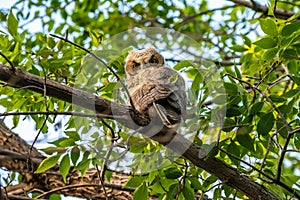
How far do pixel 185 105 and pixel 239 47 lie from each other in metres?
0.71

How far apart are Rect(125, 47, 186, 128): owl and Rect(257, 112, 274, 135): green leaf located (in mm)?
279

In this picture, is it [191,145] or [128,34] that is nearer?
[191,145]

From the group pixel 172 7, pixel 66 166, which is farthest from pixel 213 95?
pixel 172 7

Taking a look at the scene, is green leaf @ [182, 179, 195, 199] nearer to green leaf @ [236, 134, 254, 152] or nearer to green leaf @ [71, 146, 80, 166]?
green leaf @ [236, 134, 254, 152]

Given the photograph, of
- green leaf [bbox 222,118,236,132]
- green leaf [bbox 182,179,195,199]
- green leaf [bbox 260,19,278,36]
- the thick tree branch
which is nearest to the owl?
green leaf [bbox 222,118,236,132]

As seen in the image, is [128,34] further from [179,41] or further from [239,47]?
[239,47]

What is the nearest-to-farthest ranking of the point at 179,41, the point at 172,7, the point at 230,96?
1. the point at 230,96
2. the point at 179,41
3. the point at 172,7

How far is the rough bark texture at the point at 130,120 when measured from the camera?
1.78 m

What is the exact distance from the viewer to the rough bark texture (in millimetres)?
1780

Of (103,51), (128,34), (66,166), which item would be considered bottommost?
(66,166)

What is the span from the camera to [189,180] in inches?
82.7

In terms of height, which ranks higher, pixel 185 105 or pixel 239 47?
pixel 239 47

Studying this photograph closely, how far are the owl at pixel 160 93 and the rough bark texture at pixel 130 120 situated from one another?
0.08 metres

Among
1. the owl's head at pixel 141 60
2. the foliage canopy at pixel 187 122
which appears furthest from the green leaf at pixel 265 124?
the owl's head at pixel 141 60
